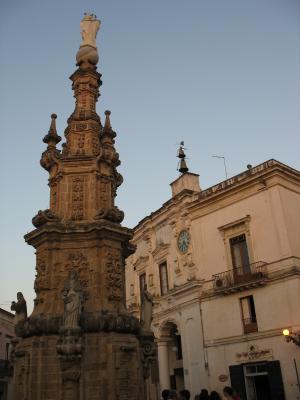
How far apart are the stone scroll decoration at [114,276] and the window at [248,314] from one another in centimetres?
1251

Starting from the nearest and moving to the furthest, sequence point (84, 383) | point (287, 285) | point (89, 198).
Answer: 1. point (84, 383)
2. point (89, 198)
3. point (287, 285)

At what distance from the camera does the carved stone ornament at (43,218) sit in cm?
1048

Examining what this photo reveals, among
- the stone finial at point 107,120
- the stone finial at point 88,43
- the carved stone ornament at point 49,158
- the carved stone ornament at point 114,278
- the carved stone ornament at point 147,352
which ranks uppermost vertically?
the stone finial at point 88,43

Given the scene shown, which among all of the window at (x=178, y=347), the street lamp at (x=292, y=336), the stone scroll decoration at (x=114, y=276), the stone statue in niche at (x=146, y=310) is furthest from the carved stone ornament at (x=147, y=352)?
the window at (x=178, y=347)

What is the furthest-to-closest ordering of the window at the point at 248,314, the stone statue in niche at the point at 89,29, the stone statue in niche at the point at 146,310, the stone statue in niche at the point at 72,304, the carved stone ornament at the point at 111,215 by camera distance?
the window at the point at 248,314, the stone statue in niche at the point at 89,29, the stone statue in niche at the point at 146,310, the carved stone ornament at the point at 111,215, the stone statue in niche at the point at 72,304

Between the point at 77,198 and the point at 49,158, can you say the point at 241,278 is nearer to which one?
the point at 77,198

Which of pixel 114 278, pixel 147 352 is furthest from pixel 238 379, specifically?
pixel 114 278

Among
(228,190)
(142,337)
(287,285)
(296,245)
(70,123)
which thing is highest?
(228,190)

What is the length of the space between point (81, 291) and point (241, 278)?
1375cm

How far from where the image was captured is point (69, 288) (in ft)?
30.6

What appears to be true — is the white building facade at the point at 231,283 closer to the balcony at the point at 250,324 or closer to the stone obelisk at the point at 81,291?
the balcony at the point at 250,324

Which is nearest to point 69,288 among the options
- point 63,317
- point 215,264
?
point 63,317

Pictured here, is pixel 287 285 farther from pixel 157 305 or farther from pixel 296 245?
pixel 157 305

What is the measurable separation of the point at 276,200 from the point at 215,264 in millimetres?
4780
